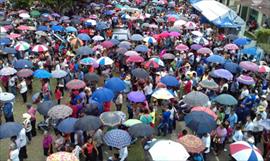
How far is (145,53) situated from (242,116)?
7206 millimetres

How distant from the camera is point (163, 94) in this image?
13.8 m

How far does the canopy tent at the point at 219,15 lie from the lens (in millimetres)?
25734

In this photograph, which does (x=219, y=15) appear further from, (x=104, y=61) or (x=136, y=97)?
(x=136, y=97)

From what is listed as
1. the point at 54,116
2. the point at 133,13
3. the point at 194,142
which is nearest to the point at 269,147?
the point at 194,142

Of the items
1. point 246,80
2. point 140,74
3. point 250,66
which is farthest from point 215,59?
point 140,74

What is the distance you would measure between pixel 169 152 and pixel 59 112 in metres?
3.96

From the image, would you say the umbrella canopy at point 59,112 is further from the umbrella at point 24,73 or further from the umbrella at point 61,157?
the umbrella at point 24,73

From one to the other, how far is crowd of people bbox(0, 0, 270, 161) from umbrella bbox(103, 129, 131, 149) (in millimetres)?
245

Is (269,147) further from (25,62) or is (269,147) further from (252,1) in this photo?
(252,1)

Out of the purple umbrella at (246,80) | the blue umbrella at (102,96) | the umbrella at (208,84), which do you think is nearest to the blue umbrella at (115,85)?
the blue umbrella at (102,96)

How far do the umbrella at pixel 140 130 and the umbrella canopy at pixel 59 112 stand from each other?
2067mm

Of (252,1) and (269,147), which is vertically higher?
(252,1)

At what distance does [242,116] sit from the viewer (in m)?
14.0

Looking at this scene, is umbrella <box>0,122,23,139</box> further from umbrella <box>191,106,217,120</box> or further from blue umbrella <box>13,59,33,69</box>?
blue umbrella <box>13,59,33,69</box>
